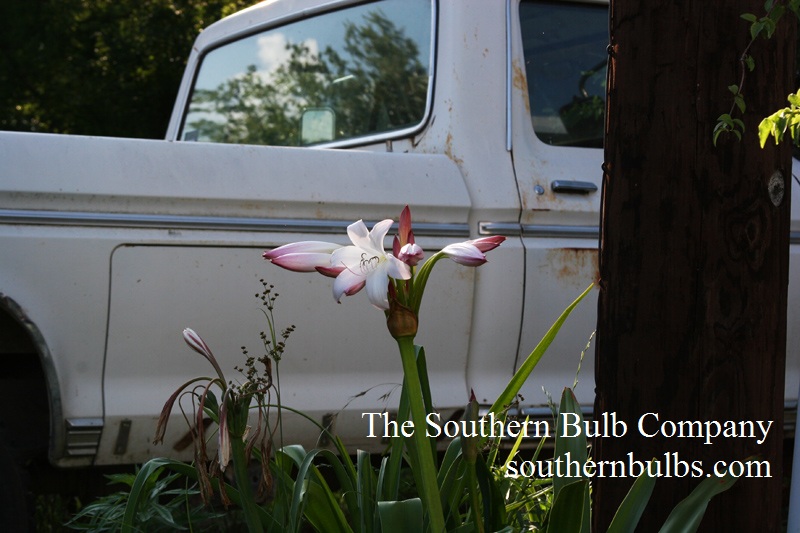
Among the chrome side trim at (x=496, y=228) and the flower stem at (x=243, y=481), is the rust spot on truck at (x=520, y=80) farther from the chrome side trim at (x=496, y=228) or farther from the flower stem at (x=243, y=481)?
the flower stem at (x=243, y=481)

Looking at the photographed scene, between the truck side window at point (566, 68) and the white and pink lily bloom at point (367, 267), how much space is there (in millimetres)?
1749

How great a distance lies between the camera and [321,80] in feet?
13.4

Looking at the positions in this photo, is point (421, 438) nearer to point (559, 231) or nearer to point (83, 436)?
point (83, 436)

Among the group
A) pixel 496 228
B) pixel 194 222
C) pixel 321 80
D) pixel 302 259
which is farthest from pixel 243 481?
pixel 321 80

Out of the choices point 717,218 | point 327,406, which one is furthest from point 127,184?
point 717,218

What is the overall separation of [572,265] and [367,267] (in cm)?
161

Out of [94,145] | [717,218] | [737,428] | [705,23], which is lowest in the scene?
[737,428]

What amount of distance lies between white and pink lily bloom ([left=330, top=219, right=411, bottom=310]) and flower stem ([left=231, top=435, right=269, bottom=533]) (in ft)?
1.29

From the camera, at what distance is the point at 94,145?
285 cm

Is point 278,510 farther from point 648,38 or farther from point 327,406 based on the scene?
point 648,38

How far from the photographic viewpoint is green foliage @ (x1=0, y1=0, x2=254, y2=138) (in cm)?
1256

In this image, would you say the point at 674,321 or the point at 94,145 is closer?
the point at 674,321

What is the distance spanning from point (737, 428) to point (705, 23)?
2.59 ft

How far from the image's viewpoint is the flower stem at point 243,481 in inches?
74.8
